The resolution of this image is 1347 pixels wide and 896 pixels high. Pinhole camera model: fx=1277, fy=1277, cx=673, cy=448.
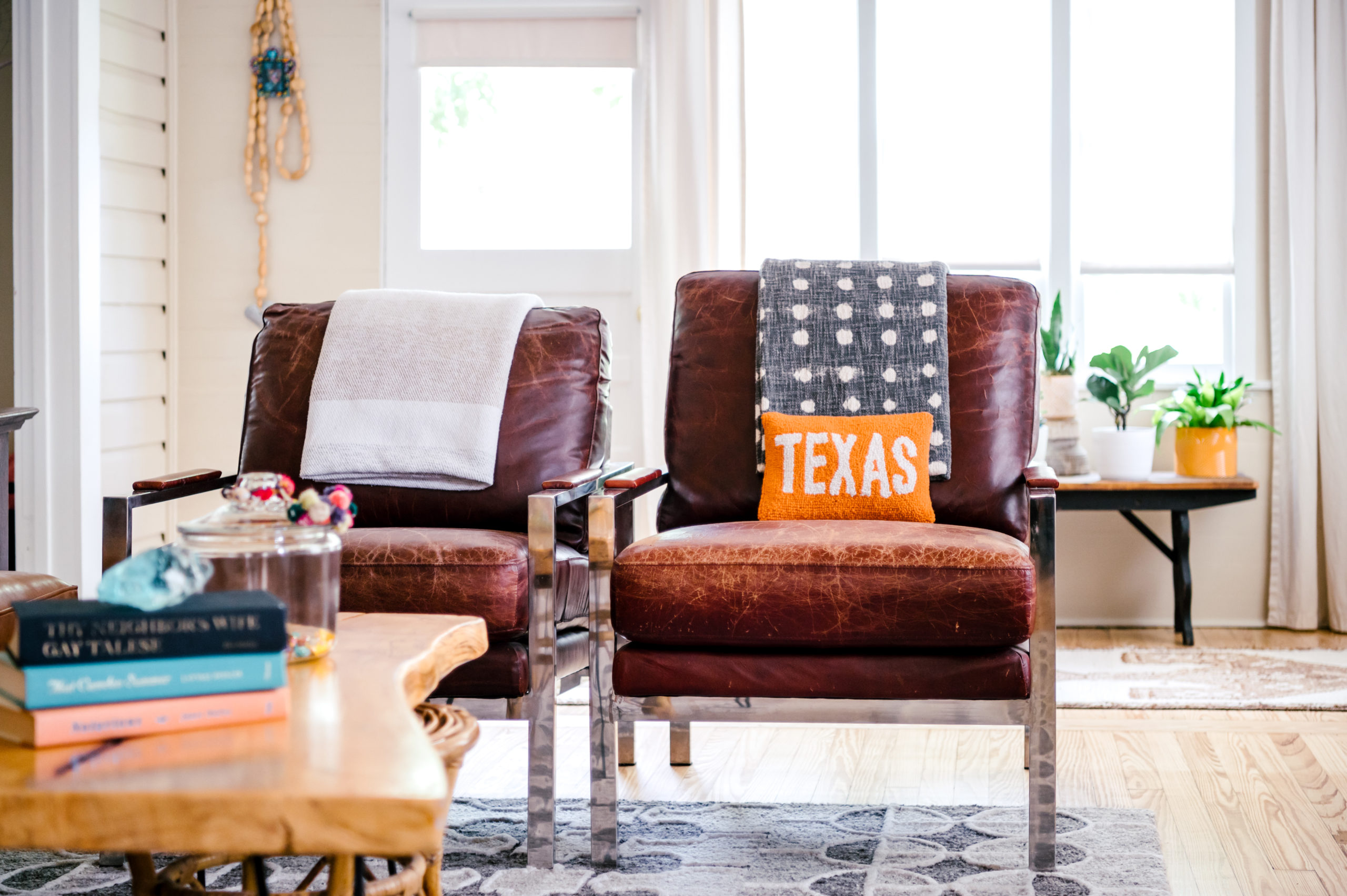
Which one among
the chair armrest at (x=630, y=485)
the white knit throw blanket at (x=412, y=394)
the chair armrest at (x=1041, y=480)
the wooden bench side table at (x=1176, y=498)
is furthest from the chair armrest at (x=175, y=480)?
the wooden bench side table at (x=1176, y=498)

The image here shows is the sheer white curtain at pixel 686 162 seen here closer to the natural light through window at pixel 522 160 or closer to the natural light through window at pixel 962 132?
the natural light through window at pixel 522 160

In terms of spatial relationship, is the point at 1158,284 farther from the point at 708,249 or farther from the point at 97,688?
the point at 97,688

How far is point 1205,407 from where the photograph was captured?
3635 millimetres

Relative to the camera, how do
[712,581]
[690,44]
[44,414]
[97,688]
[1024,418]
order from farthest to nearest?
[690,44] < [44,414] < [1024,418] < [712,581] < [97,688]

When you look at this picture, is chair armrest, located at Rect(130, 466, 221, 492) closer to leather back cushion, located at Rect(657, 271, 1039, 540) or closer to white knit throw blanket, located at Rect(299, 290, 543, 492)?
white knit throw blanket, located at Rect(299, 290, 543, 492)

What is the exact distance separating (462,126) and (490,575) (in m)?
2.45

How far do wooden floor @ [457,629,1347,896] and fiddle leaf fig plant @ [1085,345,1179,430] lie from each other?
42.6 inches

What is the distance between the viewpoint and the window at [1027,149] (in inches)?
152

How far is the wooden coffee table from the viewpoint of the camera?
891 mm

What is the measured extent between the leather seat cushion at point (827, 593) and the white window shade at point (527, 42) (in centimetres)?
246

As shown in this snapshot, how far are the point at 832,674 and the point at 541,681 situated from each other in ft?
1.45

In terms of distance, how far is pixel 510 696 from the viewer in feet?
6.45

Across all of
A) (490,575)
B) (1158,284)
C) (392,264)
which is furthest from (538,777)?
(1158,284)

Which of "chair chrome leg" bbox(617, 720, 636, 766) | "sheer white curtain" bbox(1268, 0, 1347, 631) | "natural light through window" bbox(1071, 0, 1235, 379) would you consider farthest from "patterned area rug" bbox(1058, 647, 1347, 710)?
"chair chrome leg" bbox(617, 720, 636, 766)
